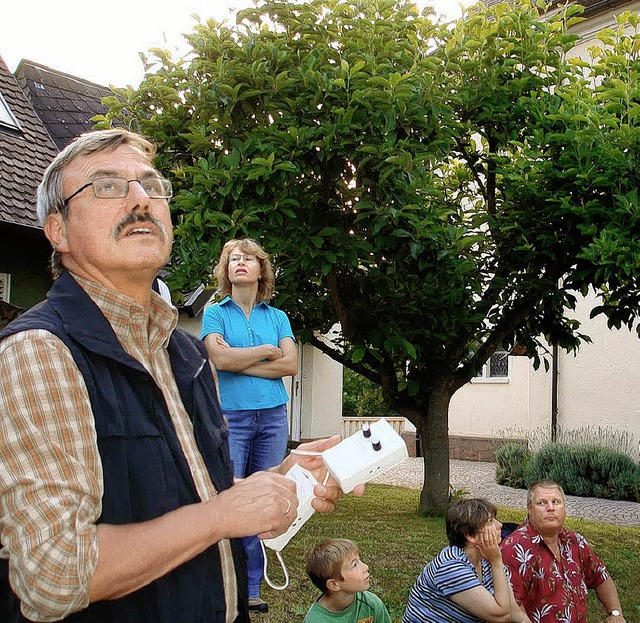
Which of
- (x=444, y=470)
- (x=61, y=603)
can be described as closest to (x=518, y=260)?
(x=444, y=470)

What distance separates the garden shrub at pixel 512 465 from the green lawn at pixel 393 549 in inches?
145

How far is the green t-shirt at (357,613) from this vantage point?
12.0ft

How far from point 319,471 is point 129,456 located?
68 cm

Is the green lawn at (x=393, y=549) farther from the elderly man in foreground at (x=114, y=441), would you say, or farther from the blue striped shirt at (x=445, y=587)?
the elderly man in foreground at (x=114, y=441)

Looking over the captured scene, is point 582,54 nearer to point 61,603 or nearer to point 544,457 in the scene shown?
point 544,457

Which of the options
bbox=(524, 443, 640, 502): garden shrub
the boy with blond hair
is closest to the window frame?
bbox=(524, 443, 640, 502): garden shrub

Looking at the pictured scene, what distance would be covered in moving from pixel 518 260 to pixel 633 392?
7917 mm

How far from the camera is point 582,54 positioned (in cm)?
1606

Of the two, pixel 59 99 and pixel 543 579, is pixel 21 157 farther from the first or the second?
pixel 543 579

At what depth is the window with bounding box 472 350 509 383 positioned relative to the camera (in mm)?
17872

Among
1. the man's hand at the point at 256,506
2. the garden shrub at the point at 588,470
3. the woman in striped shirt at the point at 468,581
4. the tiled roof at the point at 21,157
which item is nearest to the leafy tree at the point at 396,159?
the woman in striped shirt at the point at 468,581

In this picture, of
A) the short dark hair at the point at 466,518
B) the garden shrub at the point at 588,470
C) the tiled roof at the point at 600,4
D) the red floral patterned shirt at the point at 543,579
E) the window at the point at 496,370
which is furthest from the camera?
the window at the point at 496,370

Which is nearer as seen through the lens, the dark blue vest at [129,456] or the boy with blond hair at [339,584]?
the dark blue vest at [129,456]

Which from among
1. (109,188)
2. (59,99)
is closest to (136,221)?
(109,188)
